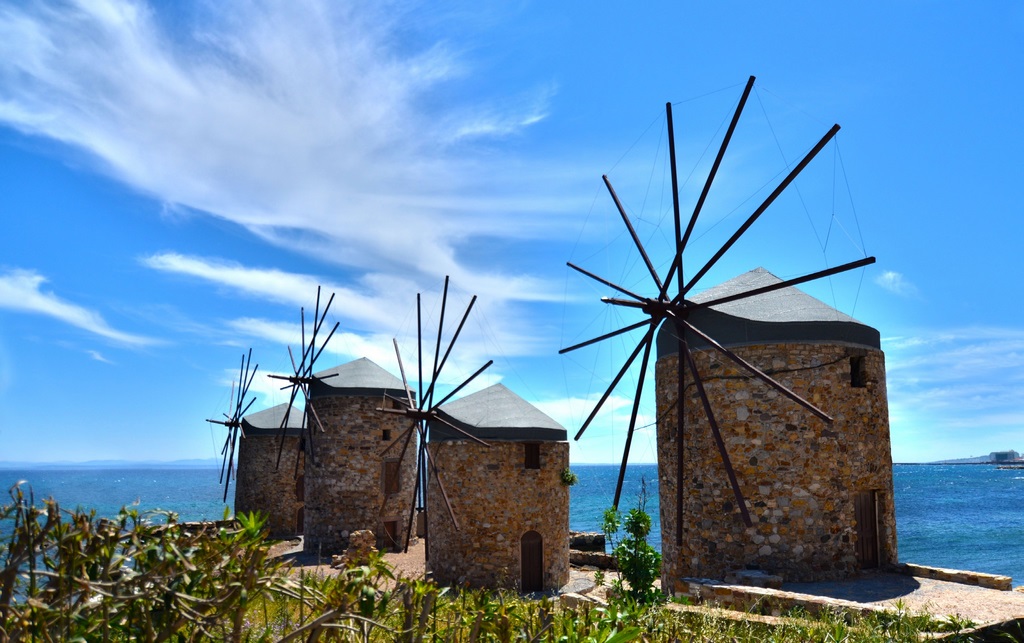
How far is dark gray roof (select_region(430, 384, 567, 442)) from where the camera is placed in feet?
59.5

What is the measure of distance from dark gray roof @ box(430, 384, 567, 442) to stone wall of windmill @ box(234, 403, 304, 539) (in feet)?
37.1

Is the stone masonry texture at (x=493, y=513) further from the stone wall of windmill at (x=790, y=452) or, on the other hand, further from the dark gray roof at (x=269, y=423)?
the dark gray roof at (x=269, y=423)

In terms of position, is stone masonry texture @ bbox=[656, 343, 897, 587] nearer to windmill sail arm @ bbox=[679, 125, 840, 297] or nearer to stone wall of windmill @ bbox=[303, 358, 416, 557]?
windmill sail arm @ bbox=[679, 125, 840, 297]

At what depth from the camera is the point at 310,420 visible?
23.1 meters

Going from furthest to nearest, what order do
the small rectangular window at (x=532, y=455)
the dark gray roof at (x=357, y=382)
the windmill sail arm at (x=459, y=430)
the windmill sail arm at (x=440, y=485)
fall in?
1. the dark gray roof at (x=357, y=382)
2. the small rectangular window at (x=532, y=455)
3. the windmill sail arm at (x=459, y=430)
4. the windmill sail arm at (x=440, y=485)

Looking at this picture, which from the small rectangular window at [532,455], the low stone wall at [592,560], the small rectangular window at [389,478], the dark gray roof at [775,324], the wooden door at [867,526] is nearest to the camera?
the dark gray roof at [775,324]

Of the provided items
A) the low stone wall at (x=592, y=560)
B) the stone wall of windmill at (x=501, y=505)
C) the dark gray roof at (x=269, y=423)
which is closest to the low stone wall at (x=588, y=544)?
the low stone wall at (x=592, y=560)

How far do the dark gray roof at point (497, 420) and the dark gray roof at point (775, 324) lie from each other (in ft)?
23.1

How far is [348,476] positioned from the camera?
22.5m

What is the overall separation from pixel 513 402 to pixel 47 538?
16.8 m

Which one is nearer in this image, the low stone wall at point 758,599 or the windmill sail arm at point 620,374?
the low stone wall at point 758,599

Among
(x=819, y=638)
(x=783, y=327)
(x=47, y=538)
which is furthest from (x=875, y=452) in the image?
(x=47, y=538)

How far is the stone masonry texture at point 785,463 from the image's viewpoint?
1053 cm

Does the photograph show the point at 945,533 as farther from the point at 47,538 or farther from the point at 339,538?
the point at 47,538
